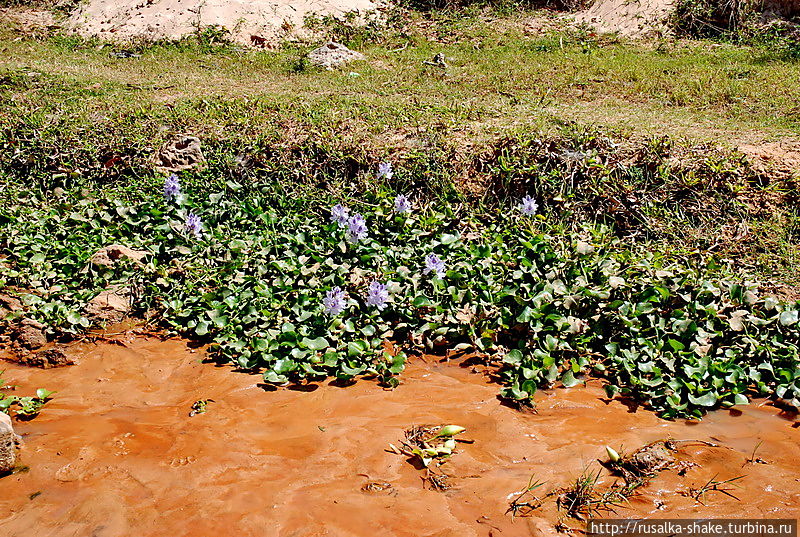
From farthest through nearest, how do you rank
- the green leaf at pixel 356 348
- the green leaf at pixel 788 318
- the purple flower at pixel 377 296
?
the purple flower at pixel 377 296, the green leaf at pixel 788 318, the green leaf at pixel 356 348

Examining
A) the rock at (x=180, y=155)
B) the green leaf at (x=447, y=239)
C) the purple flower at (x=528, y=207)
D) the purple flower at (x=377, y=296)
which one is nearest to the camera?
the purple flower at (x=377, y=296)

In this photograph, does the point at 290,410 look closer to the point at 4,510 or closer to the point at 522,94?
the point at 4,510

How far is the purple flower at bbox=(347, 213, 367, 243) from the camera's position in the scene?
4.56 meters

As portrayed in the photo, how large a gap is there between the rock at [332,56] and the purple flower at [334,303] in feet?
21.6

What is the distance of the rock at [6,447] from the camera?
2.42 m

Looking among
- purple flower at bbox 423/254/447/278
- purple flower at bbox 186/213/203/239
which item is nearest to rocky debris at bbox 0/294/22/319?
purple flower at bbox 186/213/203/239

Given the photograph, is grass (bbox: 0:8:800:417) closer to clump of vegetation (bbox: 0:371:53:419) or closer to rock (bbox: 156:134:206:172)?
rock (bbox: 156:134:206:172)

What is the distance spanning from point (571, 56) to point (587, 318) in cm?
687

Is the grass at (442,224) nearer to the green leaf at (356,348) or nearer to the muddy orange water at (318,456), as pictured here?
the green leaf at (356,348)

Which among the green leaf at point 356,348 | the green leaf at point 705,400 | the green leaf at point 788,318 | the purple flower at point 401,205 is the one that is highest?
the purple flower at point 401,205

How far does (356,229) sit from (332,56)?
20.2 ft

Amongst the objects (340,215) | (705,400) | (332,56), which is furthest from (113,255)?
(332,56)

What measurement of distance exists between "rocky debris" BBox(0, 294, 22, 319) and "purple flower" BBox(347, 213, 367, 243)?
210cm

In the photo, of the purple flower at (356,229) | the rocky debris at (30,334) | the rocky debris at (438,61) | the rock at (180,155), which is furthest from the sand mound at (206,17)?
the rocky debris at (30,334)
